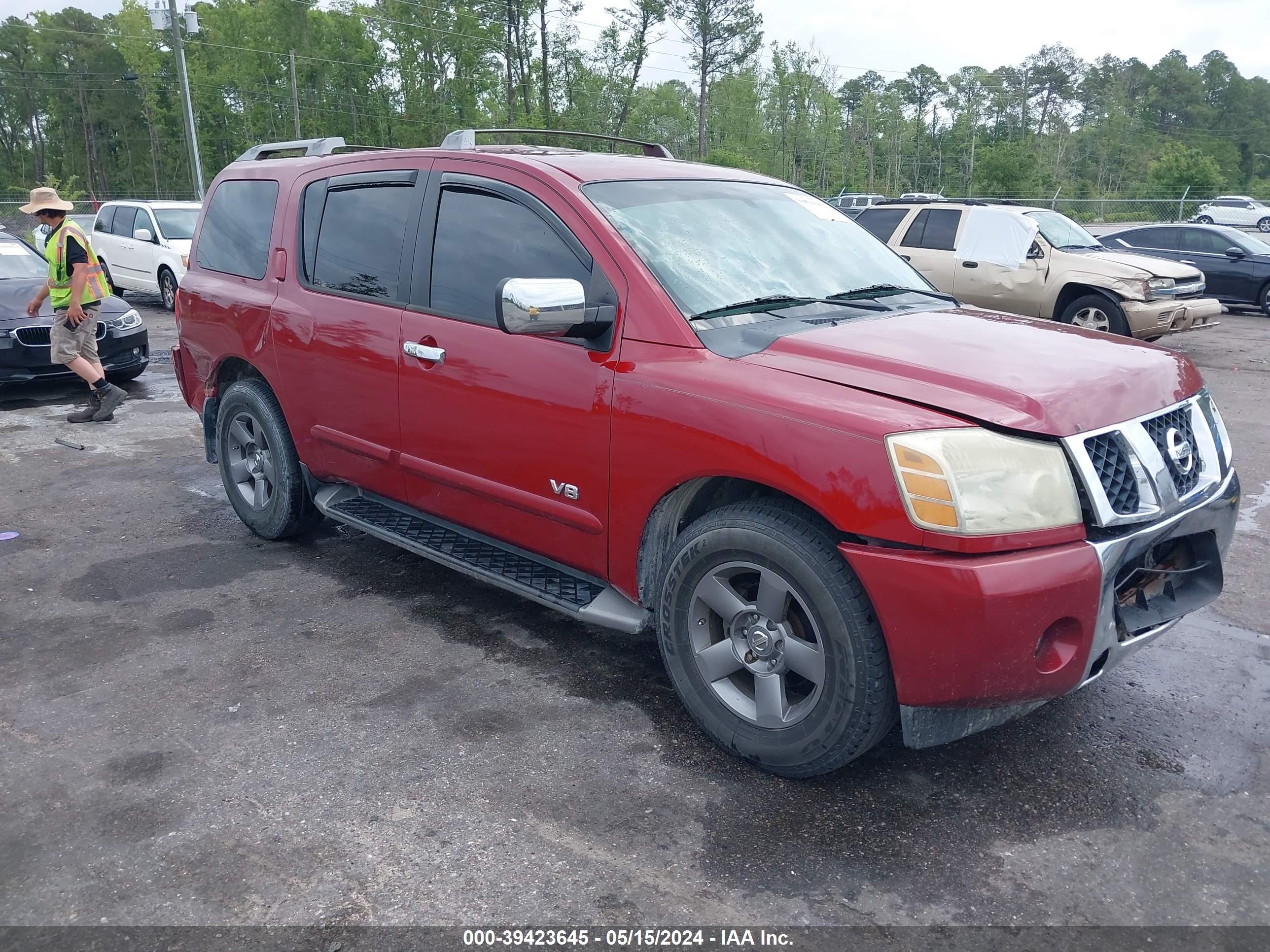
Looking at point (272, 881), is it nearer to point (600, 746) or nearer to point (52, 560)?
point (600, 746)

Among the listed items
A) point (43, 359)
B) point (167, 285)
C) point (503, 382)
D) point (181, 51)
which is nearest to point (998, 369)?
point (503, 382)

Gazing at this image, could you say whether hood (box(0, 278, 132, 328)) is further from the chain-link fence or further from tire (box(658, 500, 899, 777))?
the chain-link fence

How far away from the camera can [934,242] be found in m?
Answer: 12.0

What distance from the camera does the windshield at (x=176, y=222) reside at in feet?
48.4

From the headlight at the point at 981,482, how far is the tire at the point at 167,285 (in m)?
14.2

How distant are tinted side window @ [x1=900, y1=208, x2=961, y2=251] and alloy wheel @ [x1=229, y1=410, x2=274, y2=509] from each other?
9.23 metres

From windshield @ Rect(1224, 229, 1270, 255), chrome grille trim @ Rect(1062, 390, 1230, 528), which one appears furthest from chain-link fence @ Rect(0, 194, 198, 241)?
chrome grille trim @ Rect(1062, 390, 1230, 528)

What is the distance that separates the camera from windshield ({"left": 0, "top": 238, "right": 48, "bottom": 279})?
374 inches

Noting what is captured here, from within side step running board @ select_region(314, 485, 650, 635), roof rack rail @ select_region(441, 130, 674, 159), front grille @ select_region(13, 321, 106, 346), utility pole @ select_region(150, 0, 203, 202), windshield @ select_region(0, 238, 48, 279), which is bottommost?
side step running board @ select_region(314, 485, 650, 635)

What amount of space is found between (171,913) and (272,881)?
239mm

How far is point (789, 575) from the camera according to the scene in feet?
9.17

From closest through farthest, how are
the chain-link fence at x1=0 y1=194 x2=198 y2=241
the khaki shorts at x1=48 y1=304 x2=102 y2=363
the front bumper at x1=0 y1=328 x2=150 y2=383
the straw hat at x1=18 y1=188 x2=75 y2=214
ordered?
the straw hat at x1=18 y1=188 x2=75 y2=214, the khaki shorts at x1=48 y1=304 x2=102 y2=363, the front bumper at x1=0 y1=328 x2=150 y2=383, the chain-link fence at x1=0 y1=194 x2=198 y2=241

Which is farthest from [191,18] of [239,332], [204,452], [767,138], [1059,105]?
[1059,105]

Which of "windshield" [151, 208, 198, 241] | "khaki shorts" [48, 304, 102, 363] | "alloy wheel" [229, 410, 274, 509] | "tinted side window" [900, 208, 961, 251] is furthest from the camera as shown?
"windshield" [151, 208, 198, 241]
